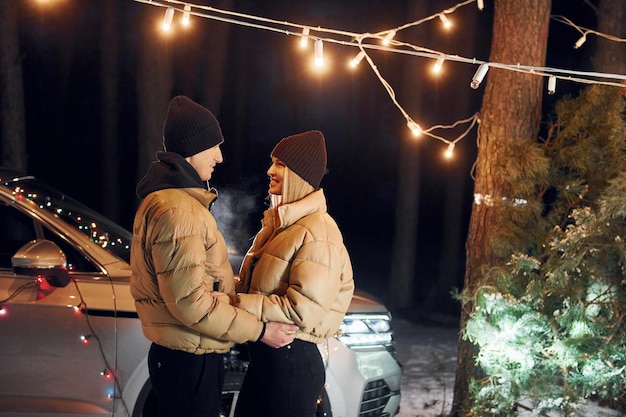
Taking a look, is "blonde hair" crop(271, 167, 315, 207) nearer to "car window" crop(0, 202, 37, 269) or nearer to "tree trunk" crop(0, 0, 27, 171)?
"car window" crop(0, 202, 37, 269)

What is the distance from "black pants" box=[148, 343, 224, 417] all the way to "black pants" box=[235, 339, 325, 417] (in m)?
0.20

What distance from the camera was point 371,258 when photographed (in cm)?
2106

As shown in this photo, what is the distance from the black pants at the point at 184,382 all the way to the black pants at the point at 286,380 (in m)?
0.20

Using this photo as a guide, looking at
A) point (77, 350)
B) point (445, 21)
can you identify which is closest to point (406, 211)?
point (445, 21)

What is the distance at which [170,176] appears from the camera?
311 cm

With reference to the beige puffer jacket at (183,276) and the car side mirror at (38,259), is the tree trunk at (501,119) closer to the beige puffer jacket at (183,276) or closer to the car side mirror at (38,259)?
the beige puffer jacket at (183,276)

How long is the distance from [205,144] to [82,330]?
1665 mm

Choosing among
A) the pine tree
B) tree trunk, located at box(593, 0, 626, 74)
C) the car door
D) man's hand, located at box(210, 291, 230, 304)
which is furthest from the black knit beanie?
tree trunk, located at box(593, 0, 626, 74)

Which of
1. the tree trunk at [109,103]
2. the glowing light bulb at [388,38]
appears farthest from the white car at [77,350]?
the tree trunk at [109,103]

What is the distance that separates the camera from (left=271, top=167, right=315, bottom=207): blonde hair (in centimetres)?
331

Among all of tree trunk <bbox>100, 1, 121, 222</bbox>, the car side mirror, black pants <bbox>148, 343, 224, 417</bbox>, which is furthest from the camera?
tree trunk <bbox>100, 1, 121, 222</bbox>

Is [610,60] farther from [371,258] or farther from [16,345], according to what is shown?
[371,258]

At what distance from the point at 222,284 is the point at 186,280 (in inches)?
11.2

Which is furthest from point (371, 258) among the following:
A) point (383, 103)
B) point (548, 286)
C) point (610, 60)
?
point (548, 286)
